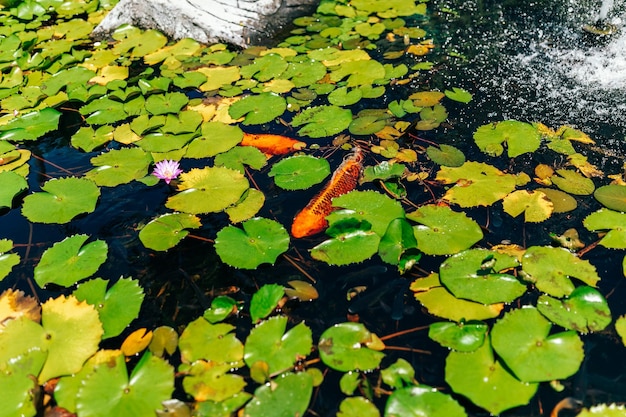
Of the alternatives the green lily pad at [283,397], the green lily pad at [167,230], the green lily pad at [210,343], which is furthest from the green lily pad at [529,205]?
the green lily pad at [167,230]

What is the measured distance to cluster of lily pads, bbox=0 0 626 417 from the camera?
5.70 feet

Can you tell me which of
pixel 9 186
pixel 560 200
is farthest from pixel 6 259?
pixel 560 200

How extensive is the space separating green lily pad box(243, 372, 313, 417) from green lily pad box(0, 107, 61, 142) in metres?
2.58

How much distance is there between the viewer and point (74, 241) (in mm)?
2393

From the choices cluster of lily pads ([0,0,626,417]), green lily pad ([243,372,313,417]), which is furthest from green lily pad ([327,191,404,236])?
green lily pad ([243,372,313,417])

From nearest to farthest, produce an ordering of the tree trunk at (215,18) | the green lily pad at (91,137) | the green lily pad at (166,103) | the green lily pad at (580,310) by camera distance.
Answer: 1. the green lily pad at (580,310)
2. the green lily pad at (91,137)
3. the green lily pad at (166,103)
4. the tree trunk at (215,18)

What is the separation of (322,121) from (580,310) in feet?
6.17

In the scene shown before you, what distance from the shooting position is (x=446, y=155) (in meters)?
2.77

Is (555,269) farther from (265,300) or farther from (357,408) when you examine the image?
(265,300)

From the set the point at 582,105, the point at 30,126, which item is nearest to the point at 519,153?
the point at 582,105

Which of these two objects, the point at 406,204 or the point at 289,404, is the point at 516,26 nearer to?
the point at 406,204

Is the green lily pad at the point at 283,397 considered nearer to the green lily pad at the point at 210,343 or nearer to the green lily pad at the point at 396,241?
the green lily pad at the point at 210,343

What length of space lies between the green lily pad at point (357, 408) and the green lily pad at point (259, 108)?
2.02 meters

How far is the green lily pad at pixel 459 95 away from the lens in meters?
3.21
